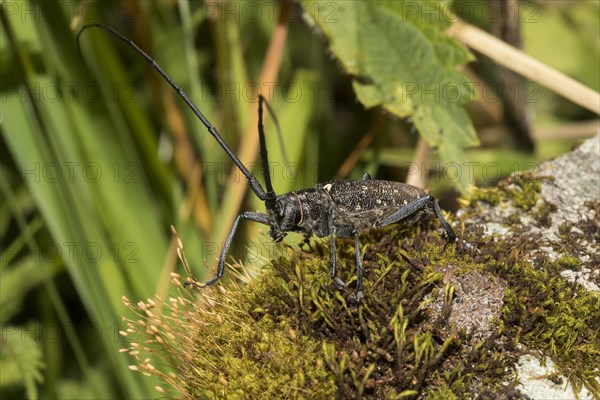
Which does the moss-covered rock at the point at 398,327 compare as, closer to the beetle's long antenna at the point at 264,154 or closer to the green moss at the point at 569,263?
the green moss at the point at 569,263

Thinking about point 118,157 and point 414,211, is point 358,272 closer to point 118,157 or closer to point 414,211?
point 414,211

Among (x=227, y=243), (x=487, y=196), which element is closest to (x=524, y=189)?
(x=487, y=196)

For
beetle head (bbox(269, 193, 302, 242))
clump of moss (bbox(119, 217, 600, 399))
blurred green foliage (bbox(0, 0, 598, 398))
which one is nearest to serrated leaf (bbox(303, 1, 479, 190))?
blurred green foliage (bbox(0, 0, 598, 398))

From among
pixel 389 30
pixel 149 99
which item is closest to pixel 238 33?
pixel 149 99

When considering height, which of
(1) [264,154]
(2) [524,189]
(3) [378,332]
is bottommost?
(3) [378,332]

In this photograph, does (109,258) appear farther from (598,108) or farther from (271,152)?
(598,108)
